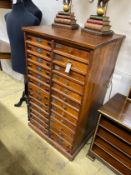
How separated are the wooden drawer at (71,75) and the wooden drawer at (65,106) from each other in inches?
9.5

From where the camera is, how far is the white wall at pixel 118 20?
1273 mm

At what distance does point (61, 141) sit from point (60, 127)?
0.19 meters

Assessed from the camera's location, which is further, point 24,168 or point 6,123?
point 6,123

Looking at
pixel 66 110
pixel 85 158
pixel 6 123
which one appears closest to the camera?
pixel 66 110

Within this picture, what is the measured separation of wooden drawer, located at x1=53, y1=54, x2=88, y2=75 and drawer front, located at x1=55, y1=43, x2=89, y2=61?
5 centimetres

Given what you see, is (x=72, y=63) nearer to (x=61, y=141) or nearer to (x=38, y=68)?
(x=38, y=68)

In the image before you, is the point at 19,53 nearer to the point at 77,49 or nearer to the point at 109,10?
the point at 77,49

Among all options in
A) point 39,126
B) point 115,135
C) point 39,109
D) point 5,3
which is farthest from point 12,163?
point 5,3

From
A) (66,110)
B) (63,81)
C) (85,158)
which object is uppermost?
(63,81)

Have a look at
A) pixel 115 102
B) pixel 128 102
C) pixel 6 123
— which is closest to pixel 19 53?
pixel 6 123

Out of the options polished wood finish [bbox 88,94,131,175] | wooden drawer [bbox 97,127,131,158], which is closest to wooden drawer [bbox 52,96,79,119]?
polished wood finish [bbox 88,94,131,175]

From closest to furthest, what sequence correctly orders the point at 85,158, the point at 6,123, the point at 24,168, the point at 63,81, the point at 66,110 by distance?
the point at 63,81 < the point at 66,110 < the point at 24,168 < the point at 85,158 < the point at 6,123

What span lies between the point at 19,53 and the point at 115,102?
3.59 ft

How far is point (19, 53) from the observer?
5.39ft
